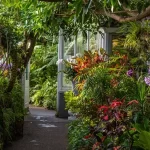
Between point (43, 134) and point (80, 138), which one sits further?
point (43, 134)

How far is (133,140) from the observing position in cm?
352

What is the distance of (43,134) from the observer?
313 inches

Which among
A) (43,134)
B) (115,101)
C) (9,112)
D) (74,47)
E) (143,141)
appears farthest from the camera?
(74,47)

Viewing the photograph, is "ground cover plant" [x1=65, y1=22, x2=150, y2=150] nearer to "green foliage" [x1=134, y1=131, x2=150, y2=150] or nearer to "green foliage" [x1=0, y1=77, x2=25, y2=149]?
"green foliage" [x1=134, y1=131, x2=150, y2=150]

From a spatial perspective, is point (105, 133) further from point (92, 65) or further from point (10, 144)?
point (10, 144)

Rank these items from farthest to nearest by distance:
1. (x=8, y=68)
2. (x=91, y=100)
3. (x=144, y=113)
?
(x=8, y=68), (x=91, y=100), (x=144, y=113)

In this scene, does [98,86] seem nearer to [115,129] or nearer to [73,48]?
[115,129]

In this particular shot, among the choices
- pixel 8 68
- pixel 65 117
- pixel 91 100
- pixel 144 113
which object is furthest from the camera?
pixel 65 117

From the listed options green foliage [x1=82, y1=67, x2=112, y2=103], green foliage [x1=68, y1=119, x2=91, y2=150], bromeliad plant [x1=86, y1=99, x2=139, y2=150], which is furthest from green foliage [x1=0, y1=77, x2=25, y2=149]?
bromeliad plant [x1=86, y1=99, x2=139, y2=150]

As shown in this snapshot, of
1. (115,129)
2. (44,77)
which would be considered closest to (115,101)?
(115,129)

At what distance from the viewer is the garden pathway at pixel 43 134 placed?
6.75 metres

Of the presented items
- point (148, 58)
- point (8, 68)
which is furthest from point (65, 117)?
point (148, 58)

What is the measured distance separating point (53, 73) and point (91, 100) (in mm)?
8086

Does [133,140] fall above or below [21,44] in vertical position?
below
